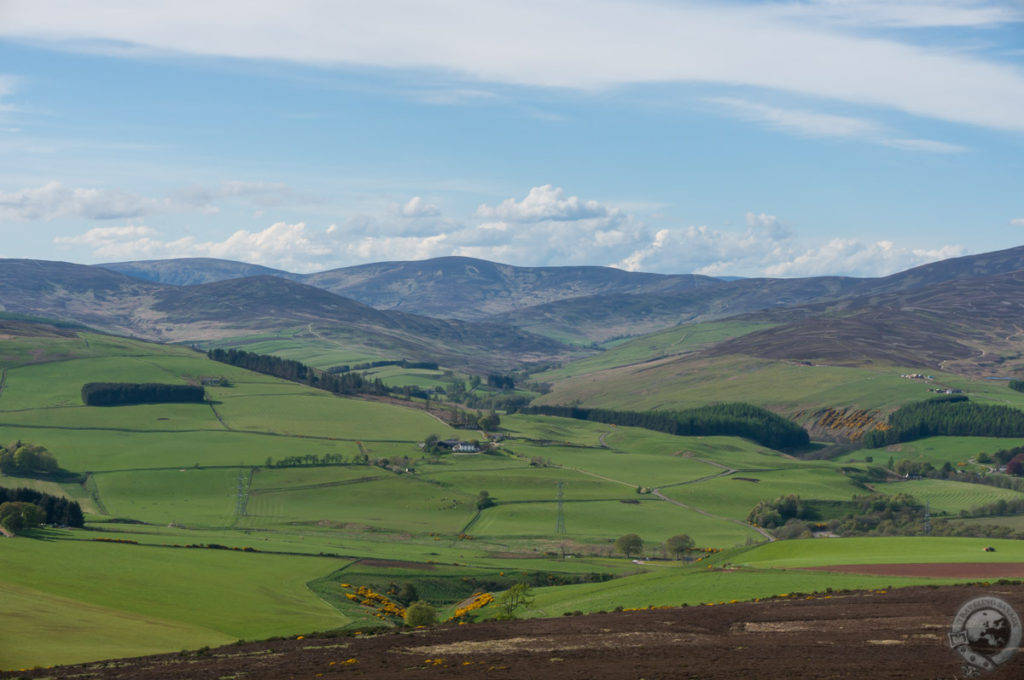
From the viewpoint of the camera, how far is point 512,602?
2990 inches

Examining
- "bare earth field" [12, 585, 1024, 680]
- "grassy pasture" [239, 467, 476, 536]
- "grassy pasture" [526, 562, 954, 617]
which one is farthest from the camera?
"grassy pasture" [239, 467, 476, 536]

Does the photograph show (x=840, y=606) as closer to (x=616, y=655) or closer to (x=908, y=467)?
(x=616, y=655)

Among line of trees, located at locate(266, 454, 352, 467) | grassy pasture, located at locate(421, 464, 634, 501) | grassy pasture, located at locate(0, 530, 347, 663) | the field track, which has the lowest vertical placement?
grassy pasture, located at locate(421, 464, 634, 501)

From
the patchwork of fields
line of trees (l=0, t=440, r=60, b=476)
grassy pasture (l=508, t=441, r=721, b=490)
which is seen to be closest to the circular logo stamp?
the patchwork of fields

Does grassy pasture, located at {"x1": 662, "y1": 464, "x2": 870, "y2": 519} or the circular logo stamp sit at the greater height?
the circular logo stamp

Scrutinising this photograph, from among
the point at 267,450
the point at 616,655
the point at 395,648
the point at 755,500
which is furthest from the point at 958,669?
the point at 267,450

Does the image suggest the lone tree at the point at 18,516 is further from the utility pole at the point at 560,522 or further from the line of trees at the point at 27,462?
the utility pole at the point at 560,522

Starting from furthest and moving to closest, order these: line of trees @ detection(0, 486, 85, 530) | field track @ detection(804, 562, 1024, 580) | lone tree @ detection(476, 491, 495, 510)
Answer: lone tree @ detection(476, 491, 495, 510), line of trees @ detection(0, 486, 85, 530), field track @ detection(804, 562, 1024, 580)

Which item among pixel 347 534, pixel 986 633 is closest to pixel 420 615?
pixel 986 633

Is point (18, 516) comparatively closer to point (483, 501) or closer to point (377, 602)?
point (377, 602)

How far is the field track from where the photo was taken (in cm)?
7319

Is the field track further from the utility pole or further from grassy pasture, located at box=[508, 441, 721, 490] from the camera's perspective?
grassy pasture, located at box=[508, 441, 721, 490]

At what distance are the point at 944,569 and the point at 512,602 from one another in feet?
115

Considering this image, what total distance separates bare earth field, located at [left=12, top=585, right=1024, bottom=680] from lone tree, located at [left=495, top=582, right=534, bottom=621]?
756 cm
